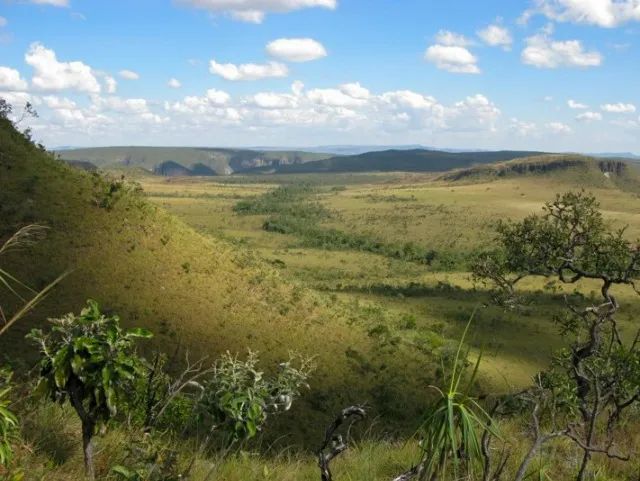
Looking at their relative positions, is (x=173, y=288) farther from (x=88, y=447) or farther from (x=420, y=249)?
(x=420, y=249)

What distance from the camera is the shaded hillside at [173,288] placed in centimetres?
2084

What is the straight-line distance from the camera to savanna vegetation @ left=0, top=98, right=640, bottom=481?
4539 mm

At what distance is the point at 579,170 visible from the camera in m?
153

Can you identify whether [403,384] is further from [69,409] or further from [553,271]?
[69,409]

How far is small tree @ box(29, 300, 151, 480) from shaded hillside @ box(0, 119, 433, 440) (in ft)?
48.7

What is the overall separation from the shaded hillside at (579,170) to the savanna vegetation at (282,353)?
100413mm

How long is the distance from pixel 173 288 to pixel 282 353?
519 centimetres

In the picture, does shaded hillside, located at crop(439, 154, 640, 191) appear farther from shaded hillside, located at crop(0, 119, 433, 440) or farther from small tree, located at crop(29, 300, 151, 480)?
small tree, located at crop(29, 300, 151, 480)

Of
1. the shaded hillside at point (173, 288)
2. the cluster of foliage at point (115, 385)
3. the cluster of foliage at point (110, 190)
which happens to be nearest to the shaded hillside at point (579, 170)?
the shaded hillside at point (173, 288)

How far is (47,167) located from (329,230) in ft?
245

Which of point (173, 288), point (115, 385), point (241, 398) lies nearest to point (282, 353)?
point (173, 288)

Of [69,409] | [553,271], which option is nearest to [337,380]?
[553,271]

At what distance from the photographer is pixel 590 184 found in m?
144

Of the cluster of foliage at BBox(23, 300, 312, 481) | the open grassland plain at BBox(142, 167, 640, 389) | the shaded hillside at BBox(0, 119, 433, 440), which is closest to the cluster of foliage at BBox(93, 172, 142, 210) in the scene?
the shaded hillside at BBox(0, 119, 433, 440)
